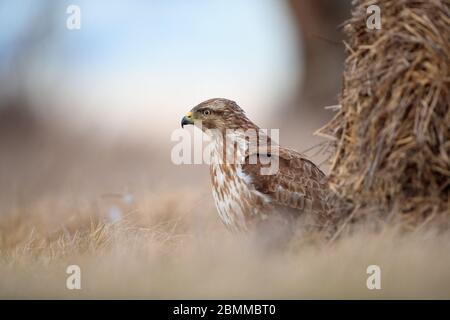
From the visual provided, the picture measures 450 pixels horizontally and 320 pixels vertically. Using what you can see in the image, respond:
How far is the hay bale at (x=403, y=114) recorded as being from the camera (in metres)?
4.63

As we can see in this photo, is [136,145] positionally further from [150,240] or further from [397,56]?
[397,56]

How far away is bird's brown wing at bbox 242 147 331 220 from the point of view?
5.44 metres

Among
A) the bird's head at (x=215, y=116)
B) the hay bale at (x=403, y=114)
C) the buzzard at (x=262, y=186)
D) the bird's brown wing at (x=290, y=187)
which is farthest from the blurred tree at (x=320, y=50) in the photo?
the hay bale at (x=403, y=114)

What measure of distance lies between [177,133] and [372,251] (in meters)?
3.13

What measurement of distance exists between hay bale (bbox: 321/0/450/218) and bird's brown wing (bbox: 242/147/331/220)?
531 millimetres

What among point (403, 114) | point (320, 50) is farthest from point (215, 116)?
point (320, 50)

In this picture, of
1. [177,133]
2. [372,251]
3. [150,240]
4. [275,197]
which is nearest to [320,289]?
[372,251]

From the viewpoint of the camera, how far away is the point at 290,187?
5.50m

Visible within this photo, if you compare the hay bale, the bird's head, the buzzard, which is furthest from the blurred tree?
the hay bale

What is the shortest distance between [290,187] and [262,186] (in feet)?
0.76

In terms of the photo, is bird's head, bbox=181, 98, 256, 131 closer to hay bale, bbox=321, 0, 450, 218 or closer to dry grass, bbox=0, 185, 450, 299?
dry grass, bbox=0, 185, 450, 299

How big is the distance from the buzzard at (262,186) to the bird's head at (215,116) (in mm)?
70

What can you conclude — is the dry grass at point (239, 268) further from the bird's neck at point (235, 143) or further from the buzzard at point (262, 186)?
the bird's neck at point (235, 143)

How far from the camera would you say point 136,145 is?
43.3ft
